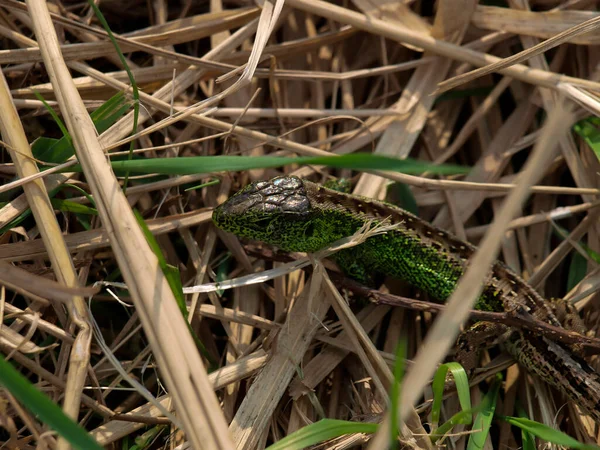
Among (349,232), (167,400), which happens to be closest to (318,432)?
(167,400)

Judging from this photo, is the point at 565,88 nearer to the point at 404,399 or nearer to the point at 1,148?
the point at 404,399

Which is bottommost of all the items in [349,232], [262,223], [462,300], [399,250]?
[399,250]

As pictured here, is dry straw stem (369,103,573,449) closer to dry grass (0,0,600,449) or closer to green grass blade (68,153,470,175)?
green grass blade (68,153,470,175)

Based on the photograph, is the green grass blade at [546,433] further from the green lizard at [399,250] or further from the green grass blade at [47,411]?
the green grass blade at [47,411]

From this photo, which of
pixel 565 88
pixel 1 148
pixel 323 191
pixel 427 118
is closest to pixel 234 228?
pixel 323 191

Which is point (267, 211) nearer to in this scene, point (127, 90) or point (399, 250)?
point (399, 250)

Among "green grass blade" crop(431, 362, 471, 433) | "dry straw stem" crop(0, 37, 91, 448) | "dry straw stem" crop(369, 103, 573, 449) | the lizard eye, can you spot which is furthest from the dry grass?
"dry straw stem" crop(369, 103, 573, 449)

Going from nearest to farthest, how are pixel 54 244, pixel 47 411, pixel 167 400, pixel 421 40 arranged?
1. pixel 47 411
2. pixel 54 244
3. pixel 167 400
4. pixel 421 40
